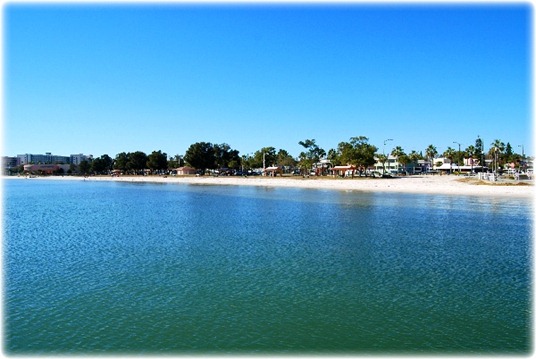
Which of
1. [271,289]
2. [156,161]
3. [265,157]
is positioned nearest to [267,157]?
[265,157]

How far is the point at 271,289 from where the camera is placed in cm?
1692

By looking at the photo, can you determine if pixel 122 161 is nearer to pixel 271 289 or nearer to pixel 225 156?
pixel 225 156

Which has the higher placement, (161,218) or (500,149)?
(500,149)

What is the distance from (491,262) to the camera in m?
21.3

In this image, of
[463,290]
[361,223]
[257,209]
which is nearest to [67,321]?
[463,290]

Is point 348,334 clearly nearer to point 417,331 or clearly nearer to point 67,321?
point 417,331

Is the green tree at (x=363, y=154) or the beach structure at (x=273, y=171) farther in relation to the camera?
the beach structure at (x=273, y=171)

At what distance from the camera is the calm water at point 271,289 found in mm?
12492

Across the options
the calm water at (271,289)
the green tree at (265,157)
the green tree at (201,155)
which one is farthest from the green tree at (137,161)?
the calm water at (271,289)

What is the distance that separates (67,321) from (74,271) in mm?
6805

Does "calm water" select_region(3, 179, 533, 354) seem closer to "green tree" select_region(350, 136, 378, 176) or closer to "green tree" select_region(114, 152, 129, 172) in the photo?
"green tree" select_region(350, 136, 378, 176)

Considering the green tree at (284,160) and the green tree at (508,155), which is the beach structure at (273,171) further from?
the green tree at (508,155)

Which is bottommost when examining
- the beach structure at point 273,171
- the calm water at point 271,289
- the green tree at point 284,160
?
the calm water at point 271,289

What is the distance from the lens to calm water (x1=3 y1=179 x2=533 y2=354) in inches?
492
